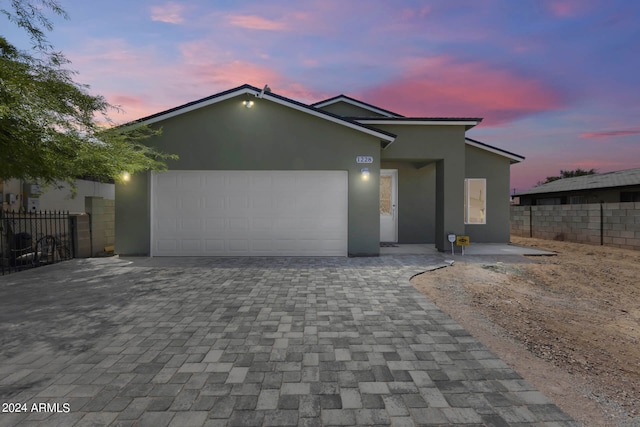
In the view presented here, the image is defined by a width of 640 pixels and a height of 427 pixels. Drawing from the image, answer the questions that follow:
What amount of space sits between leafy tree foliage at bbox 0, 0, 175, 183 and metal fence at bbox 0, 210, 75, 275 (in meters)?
1.78

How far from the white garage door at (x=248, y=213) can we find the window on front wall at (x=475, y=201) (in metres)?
6.29

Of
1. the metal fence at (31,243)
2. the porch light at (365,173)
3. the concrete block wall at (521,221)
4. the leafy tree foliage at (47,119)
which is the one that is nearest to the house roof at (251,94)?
the porch light at (365,173)

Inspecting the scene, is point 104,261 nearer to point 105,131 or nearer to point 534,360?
point 105,131

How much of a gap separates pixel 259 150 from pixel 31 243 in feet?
23.1

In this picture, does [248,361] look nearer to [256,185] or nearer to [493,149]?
[256,185]

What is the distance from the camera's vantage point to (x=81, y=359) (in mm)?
2896

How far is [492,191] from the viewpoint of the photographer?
11883 mm

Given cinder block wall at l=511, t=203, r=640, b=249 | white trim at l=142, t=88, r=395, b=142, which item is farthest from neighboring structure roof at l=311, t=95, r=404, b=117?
cinder block wall at l=511, t=203, r=640, b=249

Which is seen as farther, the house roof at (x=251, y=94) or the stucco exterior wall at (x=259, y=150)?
the stucco exterior wall at (x=259, y=150)

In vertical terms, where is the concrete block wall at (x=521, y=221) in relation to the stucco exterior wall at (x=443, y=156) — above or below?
below

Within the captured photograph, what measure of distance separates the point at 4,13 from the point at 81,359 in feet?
27.5

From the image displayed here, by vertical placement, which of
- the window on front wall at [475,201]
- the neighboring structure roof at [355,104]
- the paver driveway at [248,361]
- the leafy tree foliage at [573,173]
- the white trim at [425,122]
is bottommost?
the paver driveway at [248,361]

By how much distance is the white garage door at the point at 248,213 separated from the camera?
8812 mm

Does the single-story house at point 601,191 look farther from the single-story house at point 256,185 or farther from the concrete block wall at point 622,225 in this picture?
the single-story house at point 256,185
